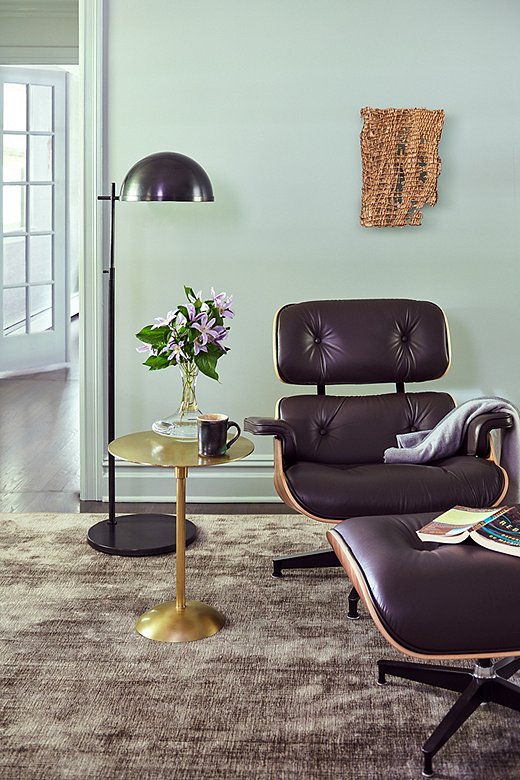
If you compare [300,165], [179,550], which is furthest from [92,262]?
[179,550]

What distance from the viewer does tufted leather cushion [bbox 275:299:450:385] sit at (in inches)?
129

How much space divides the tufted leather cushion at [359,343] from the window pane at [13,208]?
4202 mm

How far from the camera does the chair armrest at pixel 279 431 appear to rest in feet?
9.68

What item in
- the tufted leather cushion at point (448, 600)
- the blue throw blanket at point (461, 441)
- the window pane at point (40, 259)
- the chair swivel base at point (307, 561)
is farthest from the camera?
the window pane at point (40, 259)

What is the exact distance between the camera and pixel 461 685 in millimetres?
2178

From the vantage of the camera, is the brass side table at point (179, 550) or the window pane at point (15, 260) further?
the window pane at point (15, 260)

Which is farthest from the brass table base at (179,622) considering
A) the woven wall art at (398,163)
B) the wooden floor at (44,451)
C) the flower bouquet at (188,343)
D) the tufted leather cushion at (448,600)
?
the woven wall art at (398,163)

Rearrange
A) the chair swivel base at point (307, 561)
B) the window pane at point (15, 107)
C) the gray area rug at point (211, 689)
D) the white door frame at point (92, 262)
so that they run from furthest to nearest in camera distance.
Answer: the window pane at point (15, 107) → the white door frame at point (92, 262) → the chair swivel base at point (307, 561) → the gray area rug at point (211, 689)

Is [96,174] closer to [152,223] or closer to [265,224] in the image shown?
[152,223]

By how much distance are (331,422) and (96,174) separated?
1435 mm

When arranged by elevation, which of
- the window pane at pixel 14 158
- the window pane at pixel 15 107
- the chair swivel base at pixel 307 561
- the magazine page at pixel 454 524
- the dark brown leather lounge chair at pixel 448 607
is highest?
the window pane at pixel 15 107

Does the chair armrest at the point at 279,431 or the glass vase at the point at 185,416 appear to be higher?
the glass vase at the point at 185,416

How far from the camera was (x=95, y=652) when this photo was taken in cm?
252

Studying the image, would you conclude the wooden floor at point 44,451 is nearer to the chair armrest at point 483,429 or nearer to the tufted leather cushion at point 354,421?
the tufted leather cushion at point 354,421
